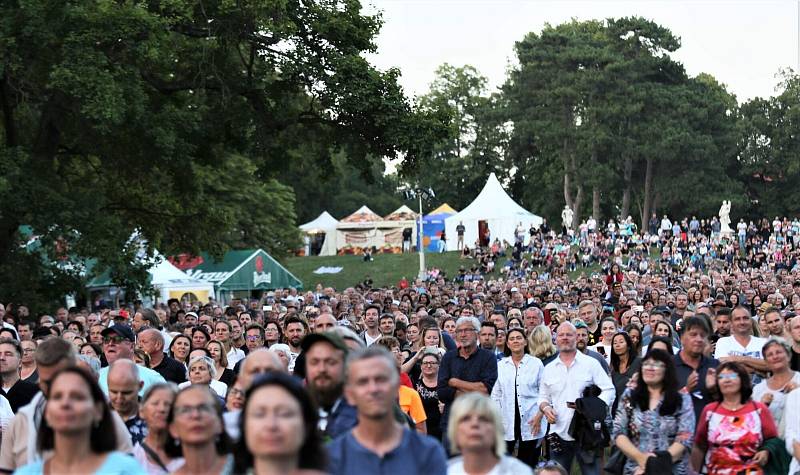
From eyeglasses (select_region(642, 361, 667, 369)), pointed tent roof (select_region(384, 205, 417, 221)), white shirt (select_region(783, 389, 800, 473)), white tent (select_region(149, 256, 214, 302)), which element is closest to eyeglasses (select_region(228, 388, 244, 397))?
eyeglasses (select_region(642, 361, 667, 369))

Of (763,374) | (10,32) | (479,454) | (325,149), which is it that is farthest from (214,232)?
(479,454)

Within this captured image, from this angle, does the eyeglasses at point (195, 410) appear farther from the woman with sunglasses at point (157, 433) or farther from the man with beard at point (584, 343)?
the man with beard at point (584, 343)

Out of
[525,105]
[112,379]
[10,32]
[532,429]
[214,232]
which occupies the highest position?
[525,105]

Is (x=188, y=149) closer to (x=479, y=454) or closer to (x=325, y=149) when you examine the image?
(x=325, y=149)

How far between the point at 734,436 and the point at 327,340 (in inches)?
123

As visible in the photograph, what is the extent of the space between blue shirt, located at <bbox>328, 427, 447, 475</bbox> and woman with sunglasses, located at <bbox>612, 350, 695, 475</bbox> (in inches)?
116

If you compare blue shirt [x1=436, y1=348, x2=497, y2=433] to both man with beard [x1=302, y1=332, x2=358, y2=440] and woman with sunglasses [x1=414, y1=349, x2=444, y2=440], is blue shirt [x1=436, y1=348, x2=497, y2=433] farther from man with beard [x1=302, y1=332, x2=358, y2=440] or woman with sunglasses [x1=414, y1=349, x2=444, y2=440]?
man with beard [x1=302, y1=332, x2=358, y2=440]

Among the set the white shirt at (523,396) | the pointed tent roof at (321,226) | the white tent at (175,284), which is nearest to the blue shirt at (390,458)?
the white shirt at (523,396)

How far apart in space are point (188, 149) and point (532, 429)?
17.0 m

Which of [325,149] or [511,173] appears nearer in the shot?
[325,149]

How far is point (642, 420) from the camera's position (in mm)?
7668

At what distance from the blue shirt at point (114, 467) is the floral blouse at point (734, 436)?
393 cm

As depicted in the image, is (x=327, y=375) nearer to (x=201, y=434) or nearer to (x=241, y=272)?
(x=201, y=434)

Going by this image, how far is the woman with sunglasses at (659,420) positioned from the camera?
757cm
